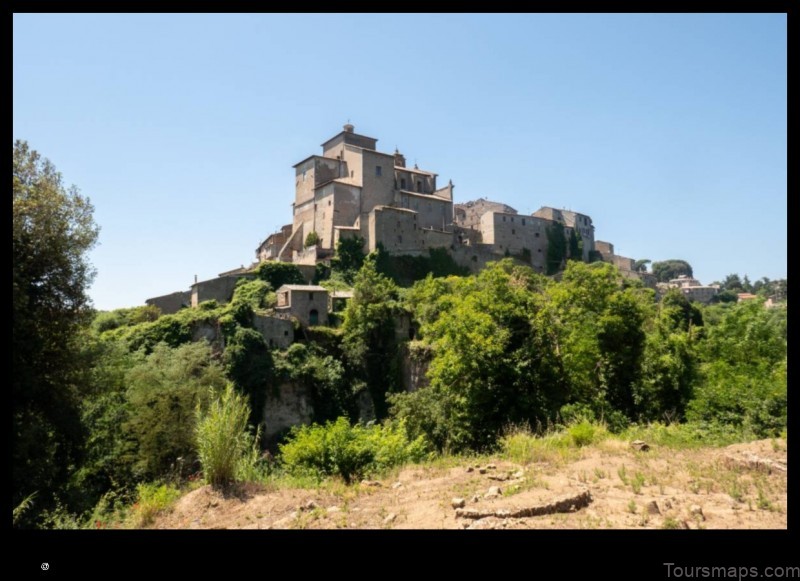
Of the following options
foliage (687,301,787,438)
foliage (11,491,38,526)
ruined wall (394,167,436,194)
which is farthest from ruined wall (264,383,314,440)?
ruined wall (394,167,436,194)

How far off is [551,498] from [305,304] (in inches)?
1165

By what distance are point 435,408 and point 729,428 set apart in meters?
10.2

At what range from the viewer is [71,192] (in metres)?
11.2

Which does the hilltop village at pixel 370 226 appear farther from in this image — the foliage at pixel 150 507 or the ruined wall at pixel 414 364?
the foliage at pixel 150 507

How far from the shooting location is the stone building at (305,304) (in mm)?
34406

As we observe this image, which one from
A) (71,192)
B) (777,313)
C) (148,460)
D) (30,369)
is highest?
(71,192)

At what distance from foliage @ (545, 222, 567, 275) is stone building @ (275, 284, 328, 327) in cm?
3431

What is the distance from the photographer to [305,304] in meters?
34.8

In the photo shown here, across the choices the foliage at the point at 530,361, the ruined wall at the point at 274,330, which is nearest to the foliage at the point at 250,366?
the ruined wall at the point at 274,330

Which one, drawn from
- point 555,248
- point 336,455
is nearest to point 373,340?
point 336,455
